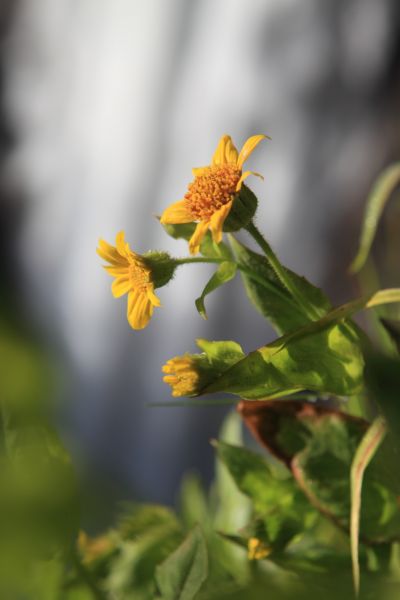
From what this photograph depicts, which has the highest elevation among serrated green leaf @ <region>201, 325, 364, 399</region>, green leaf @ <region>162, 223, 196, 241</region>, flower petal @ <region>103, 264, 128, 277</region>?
green leaf @ <region>162, 223, 196, 241</region>

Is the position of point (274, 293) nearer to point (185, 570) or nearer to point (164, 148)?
point (185, 570)

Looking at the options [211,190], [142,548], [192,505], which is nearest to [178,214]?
[211,190]

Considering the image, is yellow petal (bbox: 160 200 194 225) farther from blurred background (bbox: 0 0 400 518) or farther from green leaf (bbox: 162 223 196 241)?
blurred background (bbox: 0 0 400 518)

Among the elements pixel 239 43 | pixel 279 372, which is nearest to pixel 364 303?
pixel 279 372

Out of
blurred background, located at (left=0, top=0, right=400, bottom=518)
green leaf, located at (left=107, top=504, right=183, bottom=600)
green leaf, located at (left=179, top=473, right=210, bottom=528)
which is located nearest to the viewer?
green leaf, located at (left=107, top=504, right=183, bottom=600)

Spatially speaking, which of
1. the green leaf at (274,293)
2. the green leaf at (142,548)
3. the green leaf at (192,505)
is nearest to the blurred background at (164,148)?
the green leaf at (192,505)

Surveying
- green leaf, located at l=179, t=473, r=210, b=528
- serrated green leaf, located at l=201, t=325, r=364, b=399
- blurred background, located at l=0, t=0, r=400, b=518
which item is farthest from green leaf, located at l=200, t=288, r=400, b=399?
blurred background, located at l=0, t=0, r=400, b=518

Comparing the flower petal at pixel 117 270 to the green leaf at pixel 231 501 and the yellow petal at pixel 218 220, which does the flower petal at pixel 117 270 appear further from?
the green leaf at pixel 231 501
